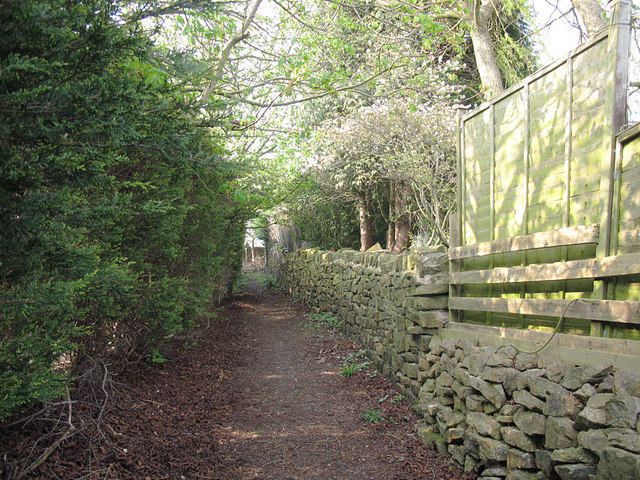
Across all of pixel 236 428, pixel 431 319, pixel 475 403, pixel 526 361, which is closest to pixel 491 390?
pixel 475 403

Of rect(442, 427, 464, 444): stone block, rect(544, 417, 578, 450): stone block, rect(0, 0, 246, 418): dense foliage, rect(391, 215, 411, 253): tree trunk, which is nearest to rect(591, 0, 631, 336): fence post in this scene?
rect(544, 417, 578, 450): stone block

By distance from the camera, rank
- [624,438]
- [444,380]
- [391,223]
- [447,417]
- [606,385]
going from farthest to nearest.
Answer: [391,223]
[444,380]
[447,417]
[606,385]
[624,438]

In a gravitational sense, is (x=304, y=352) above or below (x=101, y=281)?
below

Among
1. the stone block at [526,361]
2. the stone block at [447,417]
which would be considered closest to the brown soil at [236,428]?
the stone block at [447,417]

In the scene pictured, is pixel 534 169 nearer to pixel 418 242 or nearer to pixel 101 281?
pixel 101 281

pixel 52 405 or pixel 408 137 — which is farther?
pixel 408 137

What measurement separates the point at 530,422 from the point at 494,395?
1.50 feet

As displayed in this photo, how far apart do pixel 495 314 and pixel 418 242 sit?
21.4 feet

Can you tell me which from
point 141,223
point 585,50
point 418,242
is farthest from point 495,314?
point 418,242

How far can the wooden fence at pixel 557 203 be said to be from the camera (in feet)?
9.00

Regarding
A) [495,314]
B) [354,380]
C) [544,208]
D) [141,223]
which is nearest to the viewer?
[544,208]

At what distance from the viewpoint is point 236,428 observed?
185 inches

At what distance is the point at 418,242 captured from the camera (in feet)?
34.5

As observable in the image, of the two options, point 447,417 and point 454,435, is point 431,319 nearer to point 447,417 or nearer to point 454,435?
point 447,417
